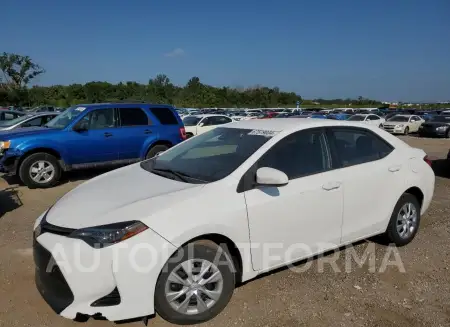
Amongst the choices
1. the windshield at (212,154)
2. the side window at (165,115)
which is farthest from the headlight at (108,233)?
the side window at (165,115)

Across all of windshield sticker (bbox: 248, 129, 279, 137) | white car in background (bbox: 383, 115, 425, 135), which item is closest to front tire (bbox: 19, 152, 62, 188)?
windshield sticker (bbox: 248, 129, 279, 137)

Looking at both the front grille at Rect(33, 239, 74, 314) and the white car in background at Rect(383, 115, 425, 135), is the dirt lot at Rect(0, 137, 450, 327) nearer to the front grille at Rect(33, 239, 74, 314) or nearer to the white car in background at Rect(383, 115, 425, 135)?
the front grille at Rect(33, 239, 74, 314)

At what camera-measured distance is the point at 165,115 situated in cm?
967

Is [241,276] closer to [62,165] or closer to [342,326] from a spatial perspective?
[342,326]

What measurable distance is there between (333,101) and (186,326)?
106398 millimetres

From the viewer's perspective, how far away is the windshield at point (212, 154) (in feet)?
11.3

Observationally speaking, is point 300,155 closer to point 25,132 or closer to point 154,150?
point 154,150

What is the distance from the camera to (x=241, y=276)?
3.23m

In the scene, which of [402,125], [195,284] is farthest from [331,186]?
[402,125]

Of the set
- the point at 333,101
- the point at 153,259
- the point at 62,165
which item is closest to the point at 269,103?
the point at 333,101

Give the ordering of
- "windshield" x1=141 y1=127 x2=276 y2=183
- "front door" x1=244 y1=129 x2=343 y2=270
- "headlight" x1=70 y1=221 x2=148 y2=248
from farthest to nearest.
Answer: "windshield" x1=141 y1=127 x2=276 y2=183
"front door" x1=244 y1=129 x2=343 y2=270
"headlight" x1=70 y1=221 x2=148 y2=248

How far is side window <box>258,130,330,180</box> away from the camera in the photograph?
3.50 meters

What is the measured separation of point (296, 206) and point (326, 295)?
0.86m

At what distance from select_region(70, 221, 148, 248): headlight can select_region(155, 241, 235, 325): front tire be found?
348mm
